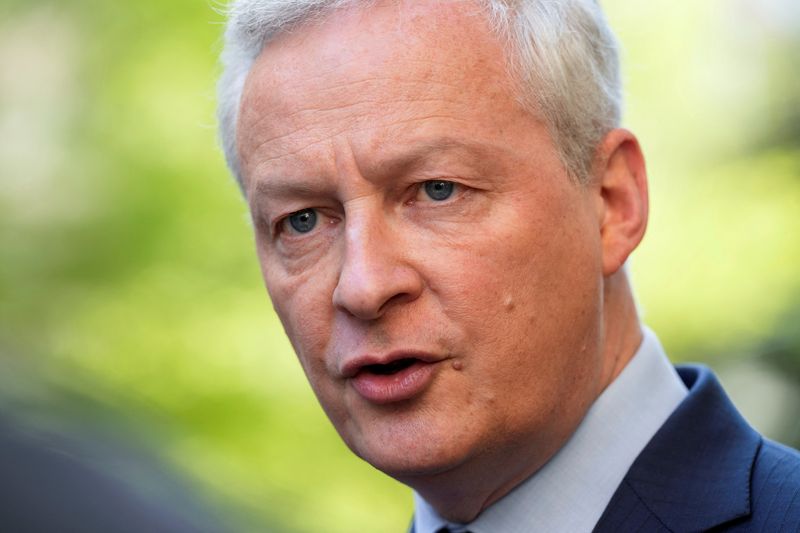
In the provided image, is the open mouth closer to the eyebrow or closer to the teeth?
the teeth

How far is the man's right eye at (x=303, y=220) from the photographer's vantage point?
114 inches

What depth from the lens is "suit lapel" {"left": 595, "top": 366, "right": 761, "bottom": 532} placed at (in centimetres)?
264

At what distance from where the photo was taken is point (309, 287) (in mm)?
2865

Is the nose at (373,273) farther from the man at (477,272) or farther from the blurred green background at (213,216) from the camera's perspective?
the blurred green background at (213,216)

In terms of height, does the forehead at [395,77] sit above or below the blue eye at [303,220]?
above

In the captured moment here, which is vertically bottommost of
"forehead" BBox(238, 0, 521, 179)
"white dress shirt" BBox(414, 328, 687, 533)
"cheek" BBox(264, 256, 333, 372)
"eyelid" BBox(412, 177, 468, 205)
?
"white dress shirt" BBox(414, 328, 687, 533)

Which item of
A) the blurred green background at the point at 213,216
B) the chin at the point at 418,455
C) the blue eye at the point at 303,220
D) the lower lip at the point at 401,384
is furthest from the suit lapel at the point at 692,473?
the blurred green background at the point at 213,216

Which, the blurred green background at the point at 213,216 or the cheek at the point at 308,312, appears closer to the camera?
the cheek at the point at 308,312

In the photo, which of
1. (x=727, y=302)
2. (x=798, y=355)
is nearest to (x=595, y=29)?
(x=798, y=355)

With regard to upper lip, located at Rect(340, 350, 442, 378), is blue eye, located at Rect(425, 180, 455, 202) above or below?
above

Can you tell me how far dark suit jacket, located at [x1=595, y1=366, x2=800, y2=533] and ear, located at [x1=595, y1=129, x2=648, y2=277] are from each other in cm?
40

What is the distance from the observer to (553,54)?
286 centimetres

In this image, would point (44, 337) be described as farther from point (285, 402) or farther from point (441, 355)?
point (441, 355)

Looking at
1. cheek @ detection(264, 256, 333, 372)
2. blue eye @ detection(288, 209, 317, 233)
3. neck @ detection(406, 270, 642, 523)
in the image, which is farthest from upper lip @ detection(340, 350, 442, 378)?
blue eye @ detection(288, 209, 317, 233)
